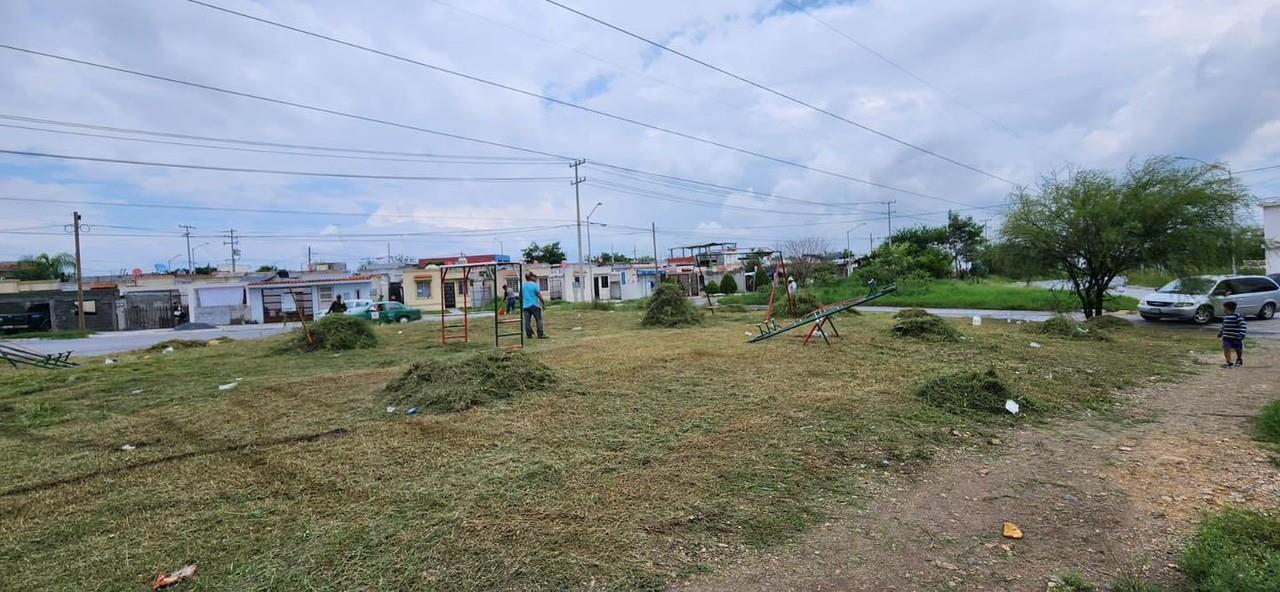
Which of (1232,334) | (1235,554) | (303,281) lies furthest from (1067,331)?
(303,281)

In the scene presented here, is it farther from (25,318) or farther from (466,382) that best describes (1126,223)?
(25,318)

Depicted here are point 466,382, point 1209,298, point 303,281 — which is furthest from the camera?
point 303,281

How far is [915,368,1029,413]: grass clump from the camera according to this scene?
6203mm

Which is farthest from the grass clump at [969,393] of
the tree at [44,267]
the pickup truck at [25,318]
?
the tree at [44,267]

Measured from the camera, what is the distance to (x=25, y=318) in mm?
34781

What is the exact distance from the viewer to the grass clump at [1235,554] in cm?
263

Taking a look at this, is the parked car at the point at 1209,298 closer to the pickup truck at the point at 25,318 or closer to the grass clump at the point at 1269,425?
the grass clump at the point at 1269,425

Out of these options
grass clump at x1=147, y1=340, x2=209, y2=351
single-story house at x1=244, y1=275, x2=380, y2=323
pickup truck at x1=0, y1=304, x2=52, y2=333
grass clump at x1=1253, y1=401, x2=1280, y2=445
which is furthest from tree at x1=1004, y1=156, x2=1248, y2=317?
pickup truck at x1=0, y1=304, x2=52, y2=333

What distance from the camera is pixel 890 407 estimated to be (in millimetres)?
6172

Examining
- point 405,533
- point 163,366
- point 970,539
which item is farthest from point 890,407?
point 163,366

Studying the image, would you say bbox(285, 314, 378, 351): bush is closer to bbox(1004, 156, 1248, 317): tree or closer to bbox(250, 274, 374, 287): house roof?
bbox(1004, 156, 1248, 317): tree

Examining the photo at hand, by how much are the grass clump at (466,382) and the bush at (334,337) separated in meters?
7.16

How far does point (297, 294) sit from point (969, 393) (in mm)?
41273

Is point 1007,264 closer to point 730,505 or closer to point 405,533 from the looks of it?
point 730,505
